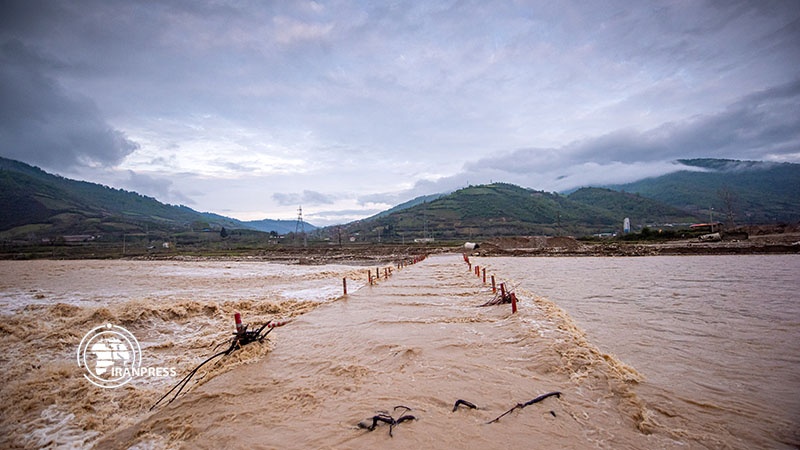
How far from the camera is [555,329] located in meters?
9.27

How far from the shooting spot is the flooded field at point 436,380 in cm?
468

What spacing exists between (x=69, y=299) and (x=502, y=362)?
78.7ft

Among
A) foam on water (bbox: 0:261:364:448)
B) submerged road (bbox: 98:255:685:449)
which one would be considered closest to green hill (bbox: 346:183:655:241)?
foam on water (bbox: 0:261:364:448)

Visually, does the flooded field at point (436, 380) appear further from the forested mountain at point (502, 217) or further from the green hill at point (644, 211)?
the green hill at point (644, 211)

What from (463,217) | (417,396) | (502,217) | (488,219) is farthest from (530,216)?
(417,396)

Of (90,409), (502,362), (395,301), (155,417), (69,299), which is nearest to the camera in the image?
(155,417)

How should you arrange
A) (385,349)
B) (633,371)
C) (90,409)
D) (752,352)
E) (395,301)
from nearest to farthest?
(90,409) < (633,371) < (752,352) < (385,349) < (395,301)

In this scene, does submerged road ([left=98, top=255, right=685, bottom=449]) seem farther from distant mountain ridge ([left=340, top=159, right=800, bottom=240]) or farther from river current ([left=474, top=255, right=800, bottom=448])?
distant mountain ridge ([left=340, top=159, right=800, bottom=240])

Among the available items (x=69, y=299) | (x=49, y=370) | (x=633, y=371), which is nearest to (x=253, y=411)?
(x=49, y=370)

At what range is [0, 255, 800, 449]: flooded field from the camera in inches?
184

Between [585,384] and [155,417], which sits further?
[585,384]

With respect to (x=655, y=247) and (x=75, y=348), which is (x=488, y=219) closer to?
(x=655, y=247)

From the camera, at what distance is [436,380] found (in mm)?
6234

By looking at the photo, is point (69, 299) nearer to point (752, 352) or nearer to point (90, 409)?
point (90, 409)
